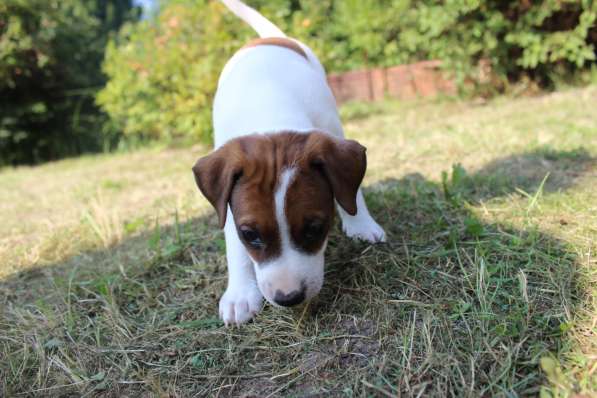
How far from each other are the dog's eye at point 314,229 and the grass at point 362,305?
380 mm

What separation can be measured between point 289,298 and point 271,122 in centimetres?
95

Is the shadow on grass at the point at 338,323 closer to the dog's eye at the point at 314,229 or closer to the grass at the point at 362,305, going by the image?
the grass at the point at 362,305

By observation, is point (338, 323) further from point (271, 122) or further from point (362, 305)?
point (271, 122)

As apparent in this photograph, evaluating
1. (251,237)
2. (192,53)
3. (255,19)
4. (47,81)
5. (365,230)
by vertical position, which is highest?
(255,19)

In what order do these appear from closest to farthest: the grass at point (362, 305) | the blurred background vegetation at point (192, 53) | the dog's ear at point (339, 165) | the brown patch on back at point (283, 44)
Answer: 1. the grass at point (362, 305)
2. the dog's ear at point (339, 165)
3. the brown patch on back at point (283, 44)
4. the blurred background vegetation at point (192, 53)

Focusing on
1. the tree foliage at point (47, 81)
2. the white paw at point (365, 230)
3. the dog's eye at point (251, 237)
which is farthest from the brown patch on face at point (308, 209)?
the tree foliage at point (47, 81)

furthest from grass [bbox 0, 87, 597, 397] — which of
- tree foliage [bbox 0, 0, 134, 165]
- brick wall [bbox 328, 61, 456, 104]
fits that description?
tree foliage [bbox 0, 0, 134, 165]

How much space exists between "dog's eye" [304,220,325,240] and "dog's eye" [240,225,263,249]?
0.67 feet

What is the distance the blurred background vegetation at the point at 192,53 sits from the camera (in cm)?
742

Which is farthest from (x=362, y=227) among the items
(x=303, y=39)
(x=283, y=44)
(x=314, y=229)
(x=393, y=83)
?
(x=393, y=83)

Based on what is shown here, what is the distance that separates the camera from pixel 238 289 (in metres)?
2.53

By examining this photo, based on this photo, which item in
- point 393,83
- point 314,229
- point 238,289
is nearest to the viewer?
point 314,229

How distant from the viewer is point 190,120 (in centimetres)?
731

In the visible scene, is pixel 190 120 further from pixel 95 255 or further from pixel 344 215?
pixel 344 215
